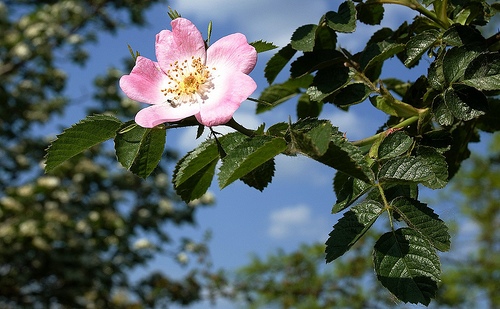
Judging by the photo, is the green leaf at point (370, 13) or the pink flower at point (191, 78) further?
the green leaf at point (370, 13)

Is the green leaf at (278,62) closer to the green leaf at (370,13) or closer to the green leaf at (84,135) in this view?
the green leaf at (370,13)

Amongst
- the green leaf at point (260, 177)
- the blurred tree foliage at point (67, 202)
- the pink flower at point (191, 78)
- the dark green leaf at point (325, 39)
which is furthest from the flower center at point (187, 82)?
the blurred tree foliage at point (67, 202)

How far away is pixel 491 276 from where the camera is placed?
27.1 ft

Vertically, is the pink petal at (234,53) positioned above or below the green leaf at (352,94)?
below

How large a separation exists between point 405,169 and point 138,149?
270 mm

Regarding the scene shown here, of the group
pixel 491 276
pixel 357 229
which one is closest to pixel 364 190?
pixel 357 229

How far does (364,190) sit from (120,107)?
514 cm

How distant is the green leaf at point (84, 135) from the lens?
2.07 feet

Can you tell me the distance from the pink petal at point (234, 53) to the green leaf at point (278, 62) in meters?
0.21

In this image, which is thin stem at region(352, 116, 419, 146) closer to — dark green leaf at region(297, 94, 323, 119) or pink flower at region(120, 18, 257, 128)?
pink flower at region(120, 18, 257, 128)

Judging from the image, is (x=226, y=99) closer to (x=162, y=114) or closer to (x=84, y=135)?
(x=162, y=114)

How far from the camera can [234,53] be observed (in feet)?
2.03

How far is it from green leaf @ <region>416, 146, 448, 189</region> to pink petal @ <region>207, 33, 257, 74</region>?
8.4 inches

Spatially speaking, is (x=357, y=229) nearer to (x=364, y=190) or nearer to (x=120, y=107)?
(x=364, y=190)
